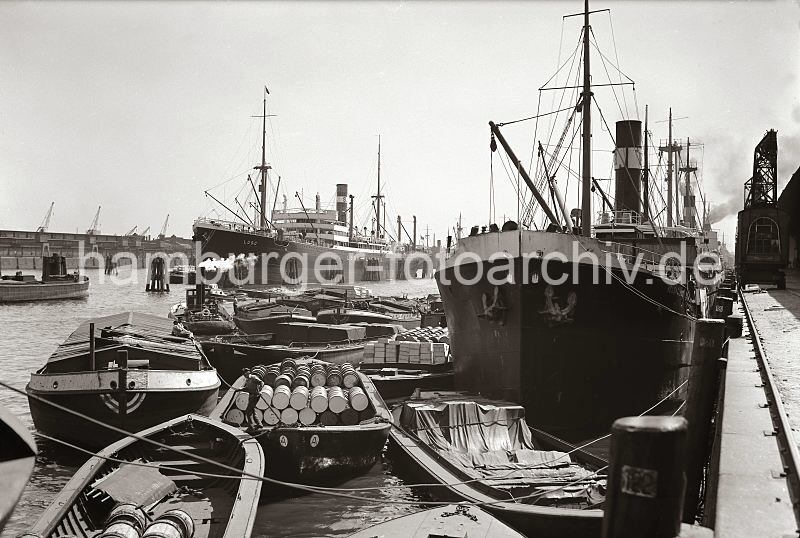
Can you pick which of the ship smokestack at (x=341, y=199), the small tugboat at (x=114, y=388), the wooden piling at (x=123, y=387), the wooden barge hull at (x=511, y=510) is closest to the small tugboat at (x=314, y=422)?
the wooden barge hull at (x=511, y=510)

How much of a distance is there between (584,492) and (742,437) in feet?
13.6

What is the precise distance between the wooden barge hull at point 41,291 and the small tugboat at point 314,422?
176ft

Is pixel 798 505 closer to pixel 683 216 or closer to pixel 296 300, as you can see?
pixel 296 300

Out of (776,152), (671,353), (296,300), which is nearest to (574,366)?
(671,353)

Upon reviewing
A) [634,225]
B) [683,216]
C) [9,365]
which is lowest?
[9,365]

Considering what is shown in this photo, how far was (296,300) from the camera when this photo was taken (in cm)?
4491

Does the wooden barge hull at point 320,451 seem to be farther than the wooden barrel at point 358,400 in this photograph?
No

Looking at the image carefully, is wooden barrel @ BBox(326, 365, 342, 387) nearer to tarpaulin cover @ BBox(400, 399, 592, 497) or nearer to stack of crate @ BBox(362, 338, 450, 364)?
tarpaulin cover @ BBox(400, 399, 592, 497)

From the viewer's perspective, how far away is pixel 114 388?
1464cm

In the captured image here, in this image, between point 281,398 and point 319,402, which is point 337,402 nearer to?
point 319,402

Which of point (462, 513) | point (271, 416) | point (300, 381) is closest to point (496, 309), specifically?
point (300, 381)

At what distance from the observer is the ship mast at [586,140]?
1962 centimetres

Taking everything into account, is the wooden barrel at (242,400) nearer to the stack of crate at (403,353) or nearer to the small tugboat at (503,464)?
the small tugboat at (503,464)

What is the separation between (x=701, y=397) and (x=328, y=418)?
788 cm
